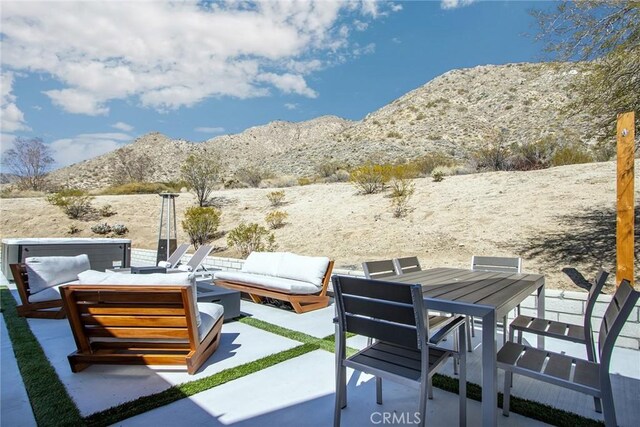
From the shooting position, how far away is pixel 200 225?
11.3 m

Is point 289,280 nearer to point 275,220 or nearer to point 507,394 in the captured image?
point 507,394

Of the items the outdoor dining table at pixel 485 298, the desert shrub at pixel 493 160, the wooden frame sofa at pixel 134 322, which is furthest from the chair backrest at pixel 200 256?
the desert shrub at pixel 493 160

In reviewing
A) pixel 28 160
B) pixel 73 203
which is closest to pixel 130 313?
pixel 73 203

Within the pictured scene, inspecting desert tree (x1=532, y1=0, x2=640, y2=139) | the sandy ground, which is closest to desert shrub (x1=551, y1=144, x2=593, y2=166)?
the sandy ground

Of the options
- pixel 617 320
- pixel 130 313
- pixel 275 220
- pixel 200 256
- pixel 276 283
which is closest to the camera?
pixel 617 320

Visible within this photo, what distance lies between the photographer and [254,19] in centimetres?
834

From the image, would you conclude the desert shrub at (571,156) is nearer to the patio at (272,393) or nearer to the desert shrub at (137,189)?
the patio at (272,393)

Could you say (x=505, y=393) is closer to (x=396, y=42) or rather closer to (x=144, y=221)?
(x=396, y=42)

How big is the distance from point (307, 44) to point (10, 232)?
12693 mm

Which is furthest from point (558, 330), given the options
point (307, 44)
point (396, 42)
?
point (396, 42)

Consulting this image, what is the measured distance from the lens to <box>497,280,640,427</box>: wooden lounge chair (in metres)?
1.82

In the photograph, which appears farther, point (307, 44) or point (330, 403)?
point (307, 44)

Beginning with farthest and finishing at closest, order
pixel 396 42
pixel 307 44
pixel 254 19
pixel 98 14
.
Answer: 1. pixel 396 42
2. pixel 307 44
3. pixel 254 19
4. pixel 98 14

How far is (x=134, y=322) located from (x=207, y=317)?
0.64 m
